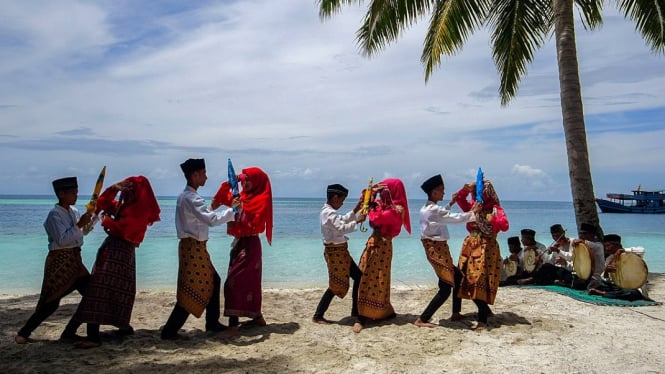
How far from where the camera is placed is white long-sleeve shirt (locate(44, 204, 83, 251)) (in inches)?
199

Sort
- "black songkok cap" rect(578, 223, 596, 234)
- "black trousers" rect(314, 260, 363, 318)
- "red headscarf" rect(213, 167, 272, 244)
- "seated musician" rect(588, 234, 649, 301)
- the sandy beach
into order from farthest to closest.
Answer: "black songkok cap" rect(578, 223, 596, 234) → "seated musician" rect(588, 234, 649, 301) → "black trousers" rect(314, 260, 363, 318) → "red headscarf" rect(213, 167, 272, 244) → the sandy beach

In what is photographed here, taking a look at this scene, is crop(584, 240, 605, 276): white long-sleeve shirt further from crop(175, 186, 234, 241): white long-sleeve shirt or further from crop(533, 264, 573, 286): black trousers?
crop(175, 186, 234, 241): white long-sleeve shirt

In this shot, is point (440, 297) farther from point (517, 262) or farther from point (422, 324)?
point (517, 262)

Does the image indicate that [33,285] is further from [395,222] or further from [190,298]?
[395,222]

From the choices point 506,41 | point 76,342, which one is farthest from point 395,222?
point 506,41

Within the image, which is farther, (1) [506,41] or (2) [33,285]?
(2) [33,285]

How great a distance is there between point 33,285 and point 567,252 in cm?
1054

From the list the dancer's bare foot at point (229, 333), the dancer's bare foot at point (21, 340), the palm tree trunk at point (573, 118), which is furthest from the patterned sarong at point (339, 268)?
the palm tree trunk at point (573, 118)

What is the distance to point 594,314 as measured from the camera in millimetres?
6512

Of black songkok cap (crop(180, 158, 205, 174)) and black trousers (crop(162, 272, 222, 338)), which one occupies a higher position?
black songkok cap (crop(180, 158, 205, 174))

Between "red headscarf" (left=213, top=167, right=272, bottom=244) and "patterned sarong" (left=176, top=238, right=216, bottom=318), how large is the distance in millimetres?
444

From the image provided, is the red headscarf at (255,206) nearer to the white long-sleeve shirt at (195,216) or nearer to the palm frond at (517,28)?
the white long-sleeve shirt at (195,216)

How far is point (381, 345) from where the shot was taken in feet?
17.4

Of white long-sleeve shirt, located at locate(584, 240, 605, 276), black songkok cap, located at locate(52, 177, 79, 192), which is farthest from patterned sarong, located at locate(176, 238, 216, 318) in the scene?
white long-sleeve shirt, located at locate(584, 240, 605, 276)
